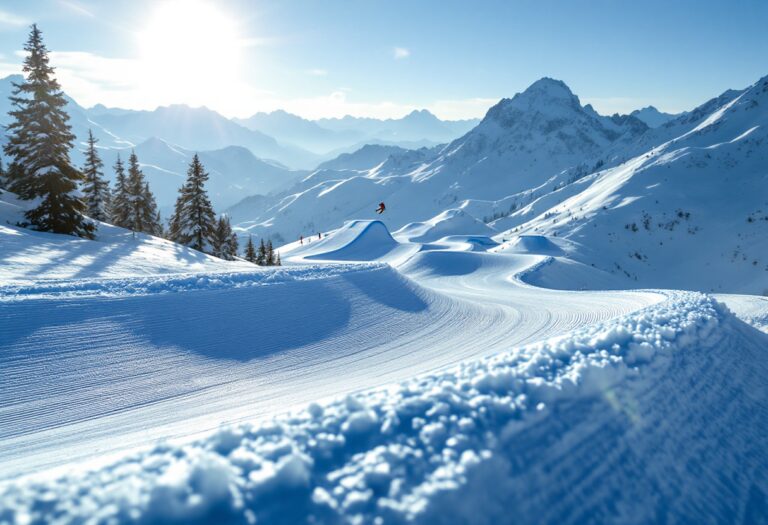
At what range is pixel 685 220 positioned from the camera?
173ft

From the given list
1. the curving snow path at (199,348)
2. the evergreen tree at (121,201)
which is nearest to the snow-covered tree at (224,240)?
the evergreen tree at (121,201)

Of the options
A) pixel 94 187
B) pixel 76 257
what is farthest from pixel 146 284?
pixel 94 187

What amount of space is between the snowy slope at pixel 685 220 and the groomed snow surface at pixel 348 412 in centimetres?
2349

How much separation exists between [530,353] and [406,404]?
2056 mm

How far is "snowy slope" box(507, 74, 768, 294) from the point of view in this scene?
41094 mm

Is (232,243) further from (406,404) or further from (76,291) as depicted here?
(406,404)

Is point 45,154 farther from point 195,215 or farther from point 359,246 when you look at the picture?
point 359,246

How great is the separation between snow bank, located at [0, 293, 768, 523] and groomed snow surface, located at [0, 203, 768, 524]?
0.02m

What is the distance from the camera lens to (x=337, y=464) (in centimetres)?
302

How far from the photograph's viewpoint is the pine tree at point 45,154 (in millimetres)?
22828

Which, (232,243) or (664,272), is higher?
(232,243)

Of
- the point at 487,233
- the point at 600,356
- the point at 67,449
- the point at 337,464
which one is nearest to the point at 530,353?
the point at 600,356

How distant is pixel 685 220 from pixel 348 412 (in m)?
62.9

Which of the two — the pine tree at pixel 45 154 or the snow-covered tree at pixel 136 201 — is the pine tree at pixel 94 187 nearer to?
the snow-covered tree at pixel 136 201
